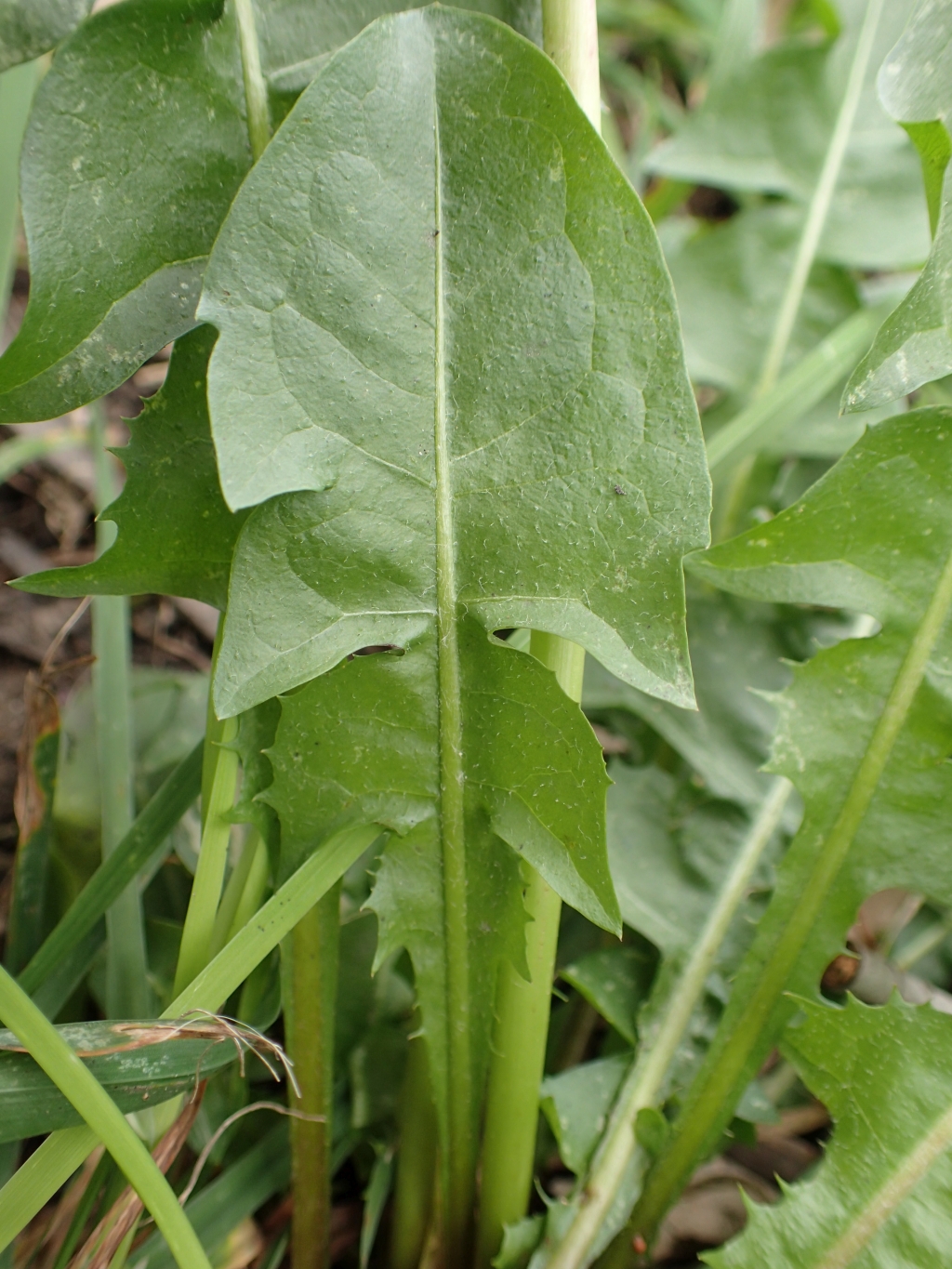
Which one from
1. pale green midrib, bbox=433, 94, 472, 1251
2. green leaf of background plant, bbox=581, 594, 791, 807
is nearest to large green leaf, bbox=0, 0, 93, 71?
pale green midrib, bbox=433, 94, 472, 1251

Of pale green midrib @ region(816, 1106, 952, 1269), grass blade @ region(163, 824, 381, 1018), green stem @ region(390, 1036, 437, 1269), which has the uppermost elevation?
grass blade @ region(163, 824, 381, 1018)

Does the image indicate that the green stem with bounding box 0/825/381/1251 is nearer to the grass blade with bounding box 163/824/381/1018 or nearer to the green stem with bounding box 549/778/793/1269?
the grass blade with bounding box 163/824/381/1018

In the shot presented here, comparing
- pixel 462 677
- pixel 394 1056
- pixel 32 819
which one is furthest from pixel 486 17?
pixel 394 1056

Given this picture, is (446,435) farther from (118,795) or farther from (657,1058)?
(657,1058)

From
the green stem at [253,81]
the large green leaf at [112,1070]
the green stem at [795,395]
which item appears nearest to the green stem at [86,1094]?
the large green leaf at [112,1070]

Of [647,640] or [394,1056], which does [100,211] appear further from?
[394,1056]

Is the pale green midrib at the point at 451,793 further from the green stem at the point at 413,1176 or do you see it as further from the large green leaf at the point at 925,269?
the large green leaf at the point at 925,269
